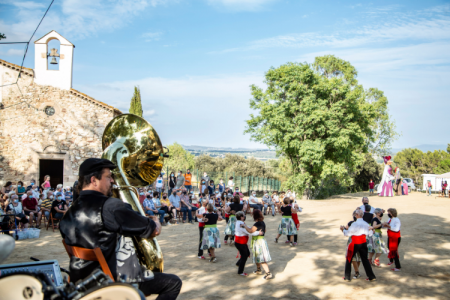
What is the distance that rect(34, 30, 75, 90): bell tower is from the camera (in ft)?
56.2

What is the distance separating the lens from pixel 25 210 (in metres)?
11.7

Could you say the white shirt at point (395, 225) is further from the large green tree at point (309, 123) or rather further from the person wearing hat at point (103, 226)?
the large green tree at point (309, 123)

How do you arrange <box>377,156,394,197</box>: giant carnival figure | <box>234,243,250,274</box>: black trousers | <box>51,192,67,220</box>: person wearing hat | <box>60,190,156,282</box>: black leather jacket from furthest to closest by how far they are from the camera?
<box>377,156,394,197</box>: giant carnival figure < <box>51,192,67,220</box>: person wearing hat < <box>234,243,250,274</box>: black trousers < <box>60,190,156,282</box>: black leather jacket

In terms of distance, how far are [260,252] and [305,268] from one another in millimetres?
1519

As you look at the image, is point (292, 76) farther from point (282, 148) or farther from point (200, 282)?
point (200, 282)

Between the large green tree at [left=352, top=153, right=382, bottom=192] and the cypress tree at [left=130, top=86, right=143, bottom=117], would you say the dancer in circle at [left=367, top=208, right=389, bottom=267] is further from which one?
the large green tree at [left=352, top=153, right=382, bottom=192]

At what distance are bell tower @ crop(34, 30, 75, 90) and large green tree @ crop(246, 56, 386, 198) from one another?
14466mm

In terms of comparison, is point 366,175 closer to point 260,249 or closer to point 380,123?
point 380,123

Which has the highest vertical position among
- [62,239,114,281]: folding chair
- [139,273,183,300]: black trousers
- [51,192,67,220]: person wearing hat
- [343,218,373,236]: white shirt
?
[62,239,114,281]: folding chair

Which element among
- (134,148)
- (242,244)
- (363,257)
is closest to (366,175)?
(363,257)

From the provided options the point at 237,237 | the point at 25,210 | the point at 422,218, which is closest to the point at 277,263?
the point at 237,237

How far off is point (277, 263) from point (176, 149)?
69422 mm

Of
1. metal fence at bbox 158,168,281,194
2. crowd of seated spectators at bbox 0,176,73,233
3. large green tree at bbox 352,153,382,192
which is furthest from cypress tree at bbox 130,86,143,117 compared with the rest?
large green tree at bbox 352,153,382,192

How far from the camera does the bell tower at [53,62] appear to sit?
1712 centimetres
